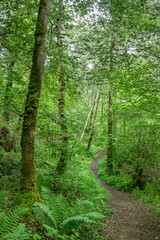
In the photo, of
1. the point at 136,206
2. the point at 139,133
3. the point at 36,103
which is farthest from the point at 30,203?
the point at 139,133

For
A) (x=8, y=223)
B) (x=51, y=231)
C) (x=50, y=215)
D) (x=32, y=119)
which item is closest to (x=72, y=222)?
Answer: (x=51, y=231)

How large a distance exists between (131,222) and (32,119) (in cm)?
525

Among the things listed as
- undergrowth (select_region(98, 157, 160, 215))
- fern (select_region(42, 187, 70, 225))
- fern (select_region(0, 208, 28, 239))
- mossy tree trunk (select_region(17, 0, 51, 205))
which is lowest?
undergrowth (select_region(98, 157, 160, 215))

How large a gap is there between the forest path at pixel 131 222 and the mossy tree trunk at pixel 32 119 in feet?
9.22

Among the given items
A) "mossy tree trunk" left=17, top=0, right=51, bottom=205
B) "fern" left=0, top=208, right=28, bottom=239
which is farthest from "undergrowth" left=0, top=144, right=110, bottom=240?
"mossy tree trunk" left=17, top=0, right=51, bottom=205

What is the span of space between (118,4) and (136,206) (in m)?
8.19

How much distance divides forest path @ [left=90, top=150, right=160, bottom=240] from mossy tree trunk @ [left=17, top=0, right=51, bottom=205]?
2.81 m

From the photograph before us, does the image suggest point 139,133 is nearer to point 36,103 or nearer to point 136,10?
point 136,10

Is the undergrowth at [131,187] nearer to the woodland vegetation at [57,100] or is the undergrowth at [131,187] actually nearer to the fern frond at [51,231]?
the woodland vegetation at [57,100]

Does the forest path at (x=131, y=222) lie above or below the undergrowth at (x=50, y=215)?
below

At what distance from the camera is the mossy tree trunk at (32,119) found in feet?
12.1

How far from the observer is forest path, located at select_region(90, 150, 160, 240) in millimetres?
4716

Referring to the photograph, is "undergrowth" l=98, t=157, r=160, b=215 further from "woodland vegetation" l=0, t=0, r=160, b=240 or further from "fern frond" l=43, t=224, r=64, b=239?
"fern frond" l=43, t=224, r=64, b=239

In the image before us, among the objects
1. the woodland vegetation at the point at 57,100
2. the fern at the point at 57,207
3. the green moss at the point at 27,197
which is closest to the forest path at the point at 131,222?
the woodland vegetation at the point at 57,100
